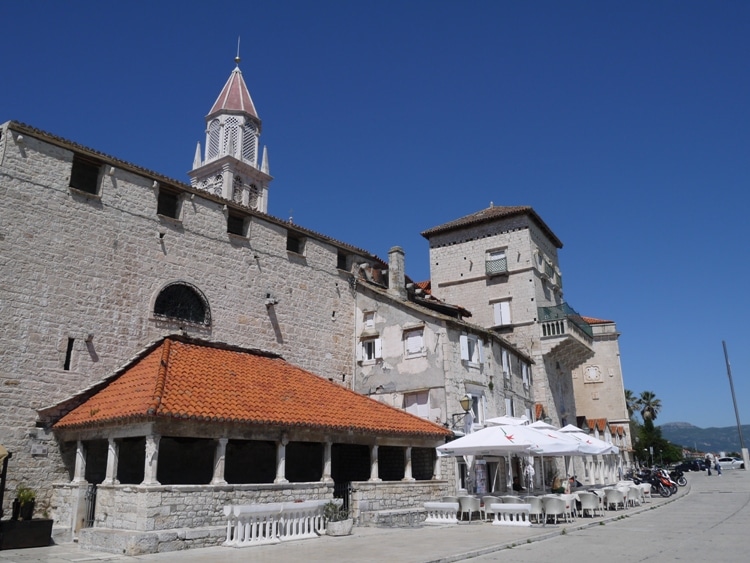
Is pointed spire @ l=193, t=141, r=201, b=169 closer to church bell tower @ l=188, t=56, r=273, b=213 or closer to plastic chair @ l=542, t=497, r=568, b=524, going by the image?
church bell tower @ l=188, t=56, r=273, b=213

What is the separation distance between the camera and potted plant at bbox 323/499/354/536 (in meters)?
14.0

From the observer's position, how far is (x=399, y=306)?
78.5 ft

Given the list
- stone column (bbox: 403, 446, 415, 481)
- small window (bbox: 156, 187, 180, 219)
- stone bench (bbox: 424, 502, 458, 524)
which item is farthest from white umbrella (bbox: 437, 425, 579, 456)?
small window (bbox: 156, 187, 180, 219)

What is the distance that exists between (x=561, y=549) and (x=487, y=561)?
6.81 ft

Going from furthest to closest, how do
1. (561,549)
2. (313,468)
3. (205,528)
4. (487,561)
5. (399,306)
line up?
1. (399,306)
2. (313,468)
3. (205,528)
4. (561,549)
5. (487,561)

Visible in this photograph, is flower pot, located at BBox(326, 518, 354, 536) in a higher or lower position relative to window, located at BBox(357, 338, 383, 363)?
lower

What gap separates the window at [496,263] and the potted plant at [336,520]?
66.1 ft

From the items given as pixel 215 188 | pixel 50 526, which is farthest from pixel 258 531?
pixel 215 188

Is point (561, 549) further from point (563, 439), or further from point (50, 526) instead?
point (50, 526)

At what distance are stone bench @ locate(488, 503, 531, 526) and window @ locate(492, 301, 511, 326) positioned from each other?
15.6 meters

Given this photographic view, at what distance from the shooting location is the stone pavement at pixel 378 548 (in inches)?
419

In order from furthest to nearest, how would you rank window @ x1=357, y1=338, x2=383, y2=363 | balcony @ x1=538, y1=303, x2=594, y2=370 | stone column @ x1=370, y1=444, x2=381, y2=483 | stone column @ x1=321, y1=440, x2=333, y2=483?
balcony @ x1=538, y1=303, x2=594, y2=370, window @ x1=357, y1=338, x2=383, y2=363, stone column @ x1=370, y1=444, x2=381, y2=483, stone column @ x1=321, y1=440, x2=333, y2=483

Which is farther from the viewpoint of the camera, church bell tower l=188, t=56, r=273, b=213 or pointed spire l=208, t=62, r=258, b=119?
pointed spire l=208, t=62, r=258, b=119

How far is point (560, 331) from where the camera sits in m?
30.1
